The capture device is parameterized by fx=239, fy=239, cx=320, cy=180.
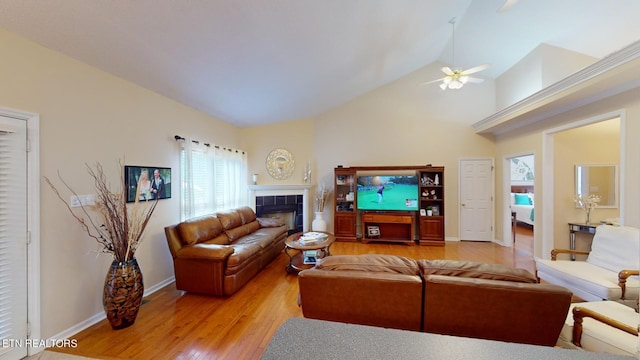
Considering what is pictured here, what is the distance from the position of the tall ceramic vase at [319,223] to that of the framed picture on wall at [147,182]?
3.21m

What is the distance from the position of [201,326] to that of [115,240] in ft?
3.98

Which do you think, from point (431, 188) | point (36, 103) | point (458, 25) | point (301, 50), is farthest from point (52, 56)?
point (431, 188)

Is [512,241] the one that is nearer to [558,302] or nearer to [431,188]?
[431,188]

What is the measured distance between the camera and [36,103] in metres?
2.07

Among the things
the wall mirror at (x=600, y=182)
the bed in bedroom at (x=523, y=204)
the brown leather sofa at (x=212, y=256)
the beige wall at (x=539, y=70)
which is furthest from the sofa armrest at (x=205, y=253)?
the bed in bedroom at (x=523, y=204)

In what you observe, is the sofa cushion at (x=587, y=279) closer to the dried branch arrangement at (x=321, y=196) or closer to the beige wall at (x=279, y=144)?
the dried branch arrangement at (x=321, y=196)

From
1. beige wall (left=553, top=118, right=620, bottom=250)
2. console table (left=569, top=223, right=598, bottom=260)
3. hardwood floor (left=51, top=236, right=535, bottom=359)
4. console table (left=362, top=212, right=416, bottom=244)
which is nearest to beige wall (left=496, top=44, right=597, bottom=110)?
beige wall (left=553, top=118, right=620, bottom=250)

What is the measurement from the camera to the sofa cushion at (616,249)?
249 cm

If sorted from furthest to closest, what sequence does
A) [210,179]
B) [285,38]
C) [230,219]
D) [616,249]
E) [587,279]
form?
[210,179] < [230,219] < [285,38] < [616,249] < [587,279]

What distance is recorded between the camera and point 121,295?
2.31m

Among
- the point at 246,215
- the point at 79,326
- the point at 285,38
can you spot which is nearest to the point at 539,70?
the point at 285,38

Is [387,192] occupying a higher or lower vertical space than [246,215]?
higher

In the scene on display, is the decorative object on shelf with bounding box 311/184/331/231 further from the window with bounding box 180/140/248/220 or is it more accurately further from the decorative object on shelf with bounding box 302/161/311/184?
the window with bounding box 180/140/248/220

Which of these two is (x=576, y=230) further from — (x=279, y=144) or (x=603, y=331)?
(x=279, y=144)
